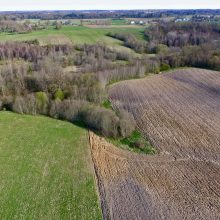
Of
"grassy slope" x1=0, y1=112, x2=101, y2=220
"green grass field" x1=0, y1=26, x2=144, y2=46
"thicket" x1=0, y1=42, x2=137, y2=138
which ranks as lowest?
"green grass field" x1=0, y1=26, x2=144, y2=46

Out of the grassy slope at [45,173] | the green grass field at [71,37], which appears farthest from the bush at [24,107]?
the green grass field at [71,37]

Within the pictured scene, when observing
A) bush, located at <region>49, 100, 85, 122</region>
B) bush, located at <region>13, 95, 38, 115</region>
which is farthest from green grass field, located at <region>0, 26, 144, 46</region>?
bush, located at <region>13, 95, 38, 115</region>

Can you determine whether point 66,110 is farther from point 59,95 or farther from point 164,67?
point 164,67

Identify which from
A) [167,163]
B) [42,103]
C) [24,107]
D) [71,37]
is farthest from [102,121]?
[71,37]

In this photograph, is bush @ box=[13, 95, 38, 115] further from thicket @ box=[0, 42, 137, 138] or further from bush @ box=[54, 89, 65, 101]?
bush @ box=[54, 89, 65, 101]

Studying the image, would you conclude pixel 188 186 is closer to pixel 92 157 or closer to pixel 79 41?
pixel 92 157

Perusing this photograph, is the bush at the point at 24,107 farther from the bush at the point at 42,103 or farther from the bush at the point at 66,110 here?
the bush at the point at 66,110

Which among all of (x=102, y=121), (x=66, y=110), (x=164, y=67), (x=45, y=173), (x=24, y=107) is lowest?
(x=164, y=67)
